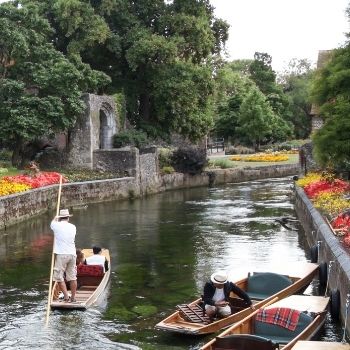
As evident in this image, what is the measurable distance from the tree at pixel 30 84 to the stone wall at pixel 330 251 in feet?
56.2

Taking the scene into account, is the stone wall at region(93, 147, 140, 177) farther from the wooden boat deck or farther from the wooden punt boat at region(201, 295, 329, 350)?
the wooden punt boat at region(201, 295, 329, 350)

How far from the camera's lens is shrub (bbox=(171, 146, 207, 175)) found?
Answer: 144 feet

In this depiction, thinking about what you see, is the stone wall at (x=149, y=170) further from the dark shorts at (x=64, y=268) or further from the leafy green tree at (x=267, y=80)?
the leafy green tree at (x=267, y=80)

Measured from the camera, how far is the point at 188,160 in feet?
144

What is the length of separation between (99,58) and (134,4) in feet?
13.9

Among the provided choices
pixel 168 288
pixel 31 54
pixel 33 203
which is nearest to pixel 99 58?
pixel 31 54

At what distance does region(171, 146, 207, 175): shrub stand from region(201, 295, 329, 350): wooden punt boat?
31.3 m

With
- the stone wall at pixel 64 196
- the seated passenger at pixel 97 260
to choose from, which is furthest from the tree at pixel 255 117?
the seated passenger at pixel 97 260

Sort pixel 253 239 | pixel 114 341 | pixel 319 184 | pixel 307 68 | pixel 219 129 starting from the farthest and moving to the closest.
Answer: pixel 307 68 < pixel 219 129 < pixel 319 184 < pixel 253 239 < pixel 114 341

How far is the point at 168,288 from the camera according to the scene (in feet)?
53.2

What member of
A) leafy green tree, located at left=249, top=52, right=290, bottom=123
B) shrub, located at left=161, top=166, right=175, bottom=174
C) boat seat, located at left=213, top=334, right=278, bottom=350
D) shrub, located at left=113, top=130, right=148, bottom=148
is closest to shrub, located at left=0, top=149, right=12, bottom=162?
shrub, located at left=113, top=130, right=148, bottom=148

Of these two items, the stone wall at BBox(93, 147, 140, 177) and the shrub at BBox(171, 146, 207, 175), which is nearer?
the stone wall at BBox(93, 147, 140, 177)

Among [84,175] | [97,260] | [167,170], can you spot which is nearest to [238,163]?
[167,170]

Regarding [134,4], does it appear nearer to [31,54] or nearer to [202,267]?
[31,54]
